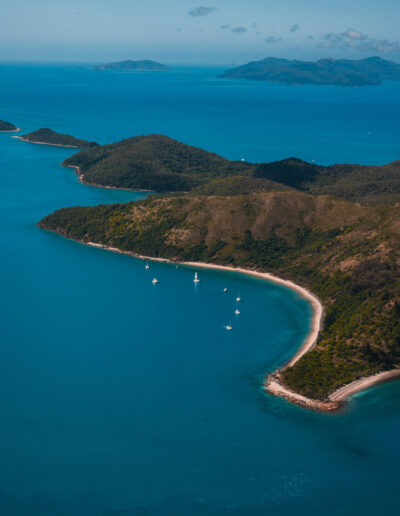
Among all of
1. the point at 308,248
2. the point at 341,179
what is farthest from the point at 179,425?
the point at 341,179

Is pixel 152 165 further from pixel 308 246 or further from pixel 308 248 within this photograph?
pixel 308 248

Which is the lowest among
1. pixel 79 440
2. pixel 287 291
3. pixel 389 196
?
pixel 79 440

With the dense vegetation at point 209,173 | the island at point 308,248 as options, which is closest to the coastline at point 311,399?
the island at point 308,248

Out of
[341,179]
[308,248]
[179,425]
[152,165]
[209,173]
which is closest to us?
[179,425]

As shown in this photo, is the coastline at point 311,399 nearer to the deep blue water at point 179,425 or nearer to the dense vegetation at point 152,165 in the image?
the deep blue water at point 179,425

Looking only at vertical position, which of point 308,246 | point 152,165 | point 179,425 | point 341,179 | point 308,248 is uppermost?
point 341,179

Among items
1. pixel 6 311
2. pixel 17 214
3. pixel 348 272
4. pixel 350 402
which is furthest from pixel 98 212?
pixel 350 402

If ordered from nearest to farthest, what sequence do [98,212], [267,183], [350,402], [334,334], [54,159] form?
[350,402], [334,334], [98,212], [267,183], [54,159]

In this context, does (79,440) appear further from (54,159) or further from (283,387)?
(54,159)
